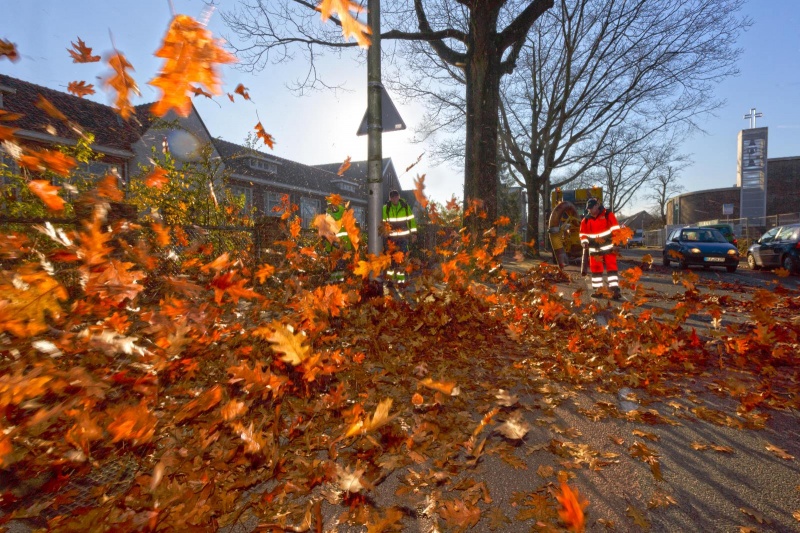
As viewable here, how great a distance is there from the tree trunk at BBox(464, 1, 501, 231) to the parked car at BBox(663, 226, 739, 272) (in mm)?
6946

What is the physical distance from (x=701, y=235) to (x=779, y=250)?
2.20 metres

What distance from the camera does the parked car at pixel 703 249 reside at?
1351cm

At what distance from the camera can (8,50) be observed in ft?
8.30

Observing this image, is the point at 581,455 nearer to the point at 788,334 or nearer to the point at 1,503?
the point at 1,503

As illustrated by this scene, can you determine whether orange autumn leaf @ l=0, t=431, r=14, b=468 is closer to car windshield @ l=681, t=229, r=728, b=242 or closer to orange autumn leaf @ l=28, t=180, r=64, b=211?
orange autumn leaf @ l=28, t=180, r=64, b=211

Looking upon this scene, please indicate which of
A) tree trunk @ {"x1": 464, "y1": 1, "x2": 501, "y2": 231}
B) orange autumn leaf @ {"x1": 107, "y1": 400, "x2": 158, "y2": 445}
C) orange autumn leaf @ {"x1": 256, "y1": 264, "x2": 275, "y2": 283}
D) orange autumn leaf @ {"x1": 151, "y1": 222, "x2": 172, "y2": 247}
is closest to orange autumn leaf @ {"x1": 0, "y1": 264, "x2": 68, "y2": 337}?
orange autumn leaf @ {"x1": 107, "y1": 400, "x2": 158, "y2": 445}

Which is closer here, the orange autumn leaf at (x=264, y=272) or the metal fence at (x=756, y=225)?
the orange autumn leaf at (x=264, y=272)

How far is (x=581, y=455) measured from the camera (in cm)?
245

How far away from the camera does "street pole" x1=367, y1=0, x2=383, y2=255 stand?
5.08 metres

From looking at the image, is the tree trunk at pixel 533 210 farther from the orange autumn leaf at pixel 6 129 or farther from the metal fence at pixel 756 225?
the orange autumn leaf at pixel 6 129

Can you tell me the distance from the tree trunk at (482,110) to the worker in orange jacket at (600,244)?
2312 millimetres

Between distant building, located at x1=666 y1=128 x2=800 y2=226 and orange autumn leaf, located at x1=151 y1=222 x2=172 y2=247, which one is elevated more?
distant building, located at x1=666 y1=128 x2=800 y2=226

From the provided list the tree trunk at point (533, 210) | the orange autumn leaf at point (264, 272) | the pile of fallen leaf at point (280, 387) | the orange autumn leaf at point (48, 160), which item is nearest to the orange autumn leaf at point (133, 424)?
the pile of fallen leaf at point (280, 387)

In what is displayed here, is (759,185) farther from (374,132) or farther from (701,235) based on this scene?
(374,132)
